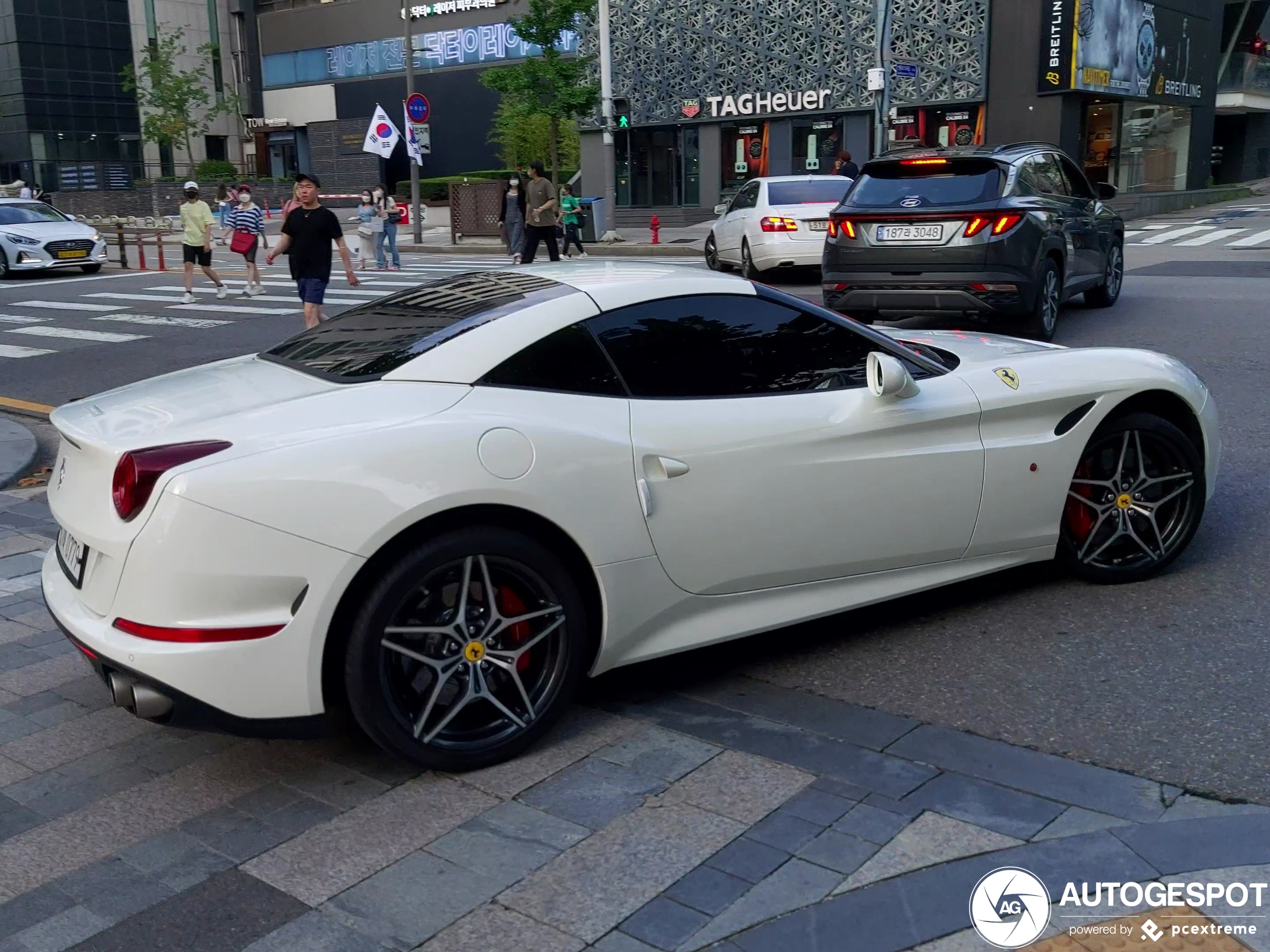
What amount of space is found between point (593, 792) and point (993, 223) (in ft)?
27.5

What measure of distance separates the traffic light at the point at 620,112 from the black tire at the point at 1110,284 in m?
16.7

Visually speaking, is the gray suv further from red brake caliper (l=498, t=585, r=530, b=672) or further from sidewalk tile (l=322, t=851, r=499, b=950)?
sidewalk tile (l=322, t=851, r=499, b=950)

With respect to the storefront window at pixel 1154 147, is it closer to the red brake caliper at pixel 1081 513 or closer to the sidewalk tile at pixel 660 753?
the red brake caliper at pixel 1081 513

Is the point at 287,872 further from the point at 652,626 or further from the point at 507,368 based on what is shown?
the point at 507,368

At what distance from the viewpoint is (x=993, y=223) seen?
10.9 metres

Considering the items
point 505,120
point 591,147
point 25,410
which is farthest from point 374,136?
point 25,410

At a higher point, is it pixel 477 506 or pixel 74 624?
pixel 477 506

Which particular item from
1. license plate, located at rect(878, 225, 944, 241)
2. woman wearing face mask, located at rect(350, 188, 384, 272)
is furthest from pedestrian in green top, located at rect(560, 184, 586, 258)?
license plate, located at rect(878, 225, 944, 241)

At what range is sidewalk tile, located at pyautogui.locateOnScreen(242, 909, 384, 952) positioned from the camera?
304cm

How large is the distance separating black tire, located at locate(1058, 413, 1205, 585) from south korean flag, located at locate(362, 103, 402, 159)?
29207 millimetres

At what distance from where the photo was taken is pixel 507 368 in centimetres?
409

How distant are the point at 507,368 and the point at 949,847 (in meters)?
1.92

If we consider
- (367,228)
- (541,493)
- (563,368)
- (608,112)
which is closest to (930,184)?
(563,368)

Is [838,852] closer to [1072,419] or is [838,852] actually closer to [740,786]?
[740,786]
